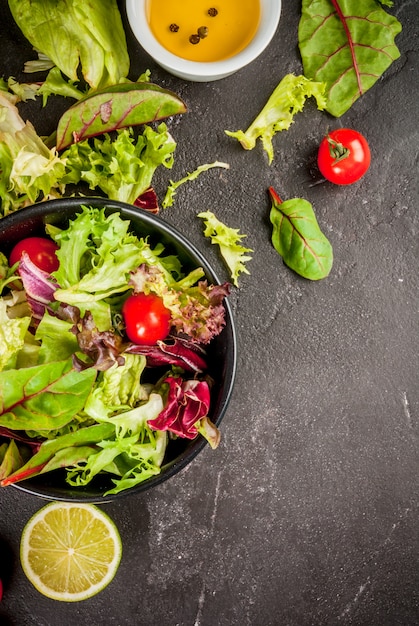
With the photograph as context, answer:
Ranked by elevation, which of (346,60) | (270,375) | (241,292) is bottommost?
(270,375)

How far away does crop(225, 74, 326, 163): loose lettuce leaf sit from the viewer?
1554 millimetres

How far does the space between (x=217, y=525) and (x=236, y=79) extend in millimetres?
1080

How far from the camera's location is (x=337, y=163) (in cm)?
153

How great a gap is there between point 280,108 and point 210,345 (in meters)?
0.58

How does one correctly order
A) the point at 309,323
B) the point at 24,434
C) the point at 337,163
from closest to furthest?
the point at 24,434, the point at 337,163, the point at 309,323

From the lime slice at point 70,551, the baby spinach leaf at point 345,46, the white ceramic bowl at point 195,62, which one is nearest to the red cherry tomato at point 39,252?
the white ceramic bowl at point 195,62

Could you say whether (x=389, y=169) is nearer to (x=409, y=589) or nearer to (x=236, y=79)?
(x=236, y=79)

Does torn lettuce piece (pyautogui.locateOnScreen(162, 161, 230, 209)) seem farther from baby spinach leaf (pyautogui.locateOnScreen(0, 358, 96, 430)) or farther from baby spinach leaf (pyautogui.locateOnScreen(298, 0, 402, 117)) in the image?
baby spinach leaf (pyautogui.locateOnScreen(0, 358, 96, 430))

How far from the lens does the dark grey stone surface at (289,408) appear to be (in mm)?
1604

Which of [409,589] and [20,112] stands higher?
[20,112]

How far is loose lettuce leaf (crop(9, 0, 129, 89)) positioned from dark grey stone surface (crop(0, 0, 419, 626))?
11 cm

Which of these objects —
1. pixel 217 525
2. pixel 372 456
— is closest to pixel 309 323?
pixel 372 456

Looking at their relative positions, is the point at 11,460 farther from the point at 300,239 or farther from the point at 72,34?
the point at 72,34

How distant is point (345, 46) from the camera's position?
158 centimetres
